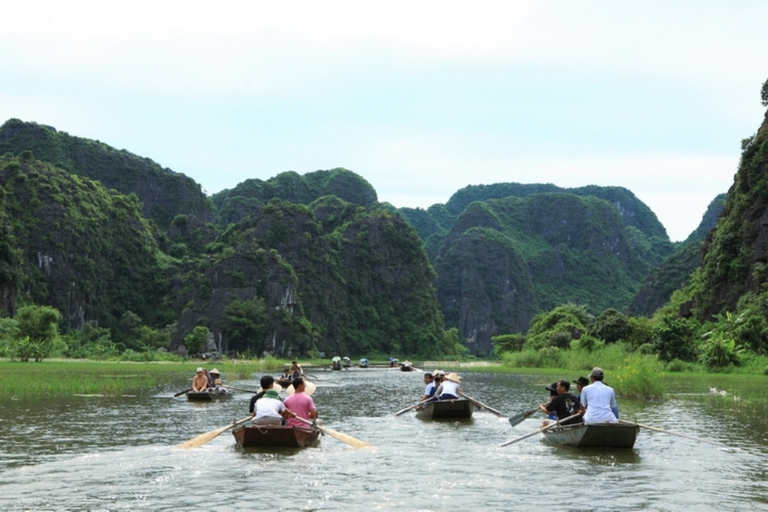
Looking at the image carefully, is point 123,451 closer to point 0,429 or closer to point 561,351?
point 0,429

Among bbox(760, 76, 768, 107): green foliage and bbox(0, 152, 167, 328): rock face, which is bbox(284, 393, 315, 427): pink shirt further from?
bbox(0, 152, 167, 328): rock face

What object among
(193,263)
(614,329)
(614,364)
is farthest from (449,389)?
(193,263)

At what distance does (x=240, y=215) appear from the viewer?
576 feet

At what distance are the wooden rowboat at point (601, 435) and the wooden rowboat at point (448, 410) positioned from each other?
674 centimetres

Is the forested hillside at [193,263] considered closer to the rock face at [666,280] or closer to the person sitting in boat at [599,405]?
the rock face at [666,280]

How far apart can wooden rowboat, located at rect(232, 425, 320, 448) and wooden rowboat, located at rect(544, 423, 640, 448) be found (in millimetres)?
5617

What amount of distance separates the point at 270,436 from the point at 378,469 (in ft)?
Result: 9.55

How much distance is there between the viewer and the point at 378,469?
48.2 ft

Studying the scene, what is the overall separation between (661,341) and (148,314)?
94216mm

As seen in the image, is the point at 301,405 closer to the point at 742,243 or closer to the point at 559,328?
the point at 742,243

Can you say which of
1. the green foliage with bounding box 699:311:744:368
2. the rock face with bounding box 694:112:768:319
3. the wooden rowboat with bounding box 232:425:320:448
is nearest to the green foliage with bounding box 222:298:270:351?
the rock face with bounding box 694:112:768:319

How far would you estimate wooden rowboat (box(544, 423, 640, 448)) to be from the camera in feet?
54.6

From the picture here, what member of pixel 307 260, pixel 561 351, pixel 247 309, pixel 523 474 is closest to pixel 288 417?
pixel 523 474

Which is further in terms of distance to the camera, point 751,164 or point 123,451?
point 751,164
